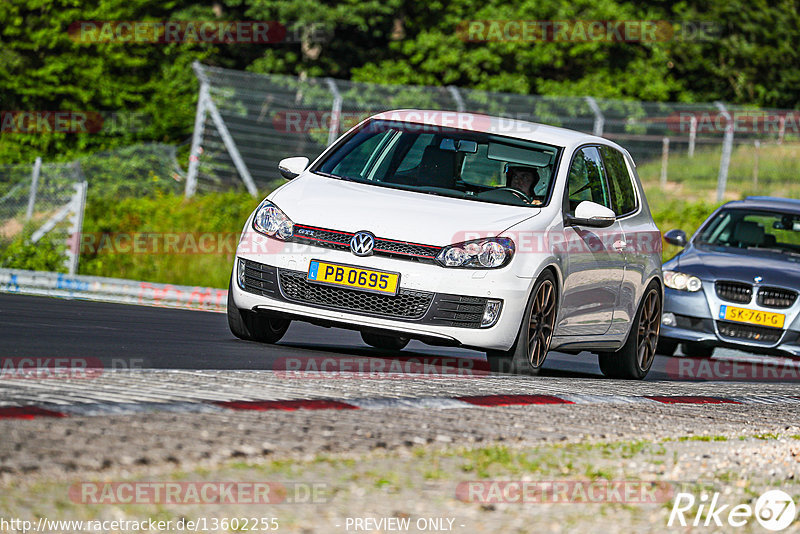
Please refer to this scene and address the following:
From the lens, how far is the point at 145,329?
10.8m

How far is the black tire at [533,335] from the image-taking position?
8961 mm

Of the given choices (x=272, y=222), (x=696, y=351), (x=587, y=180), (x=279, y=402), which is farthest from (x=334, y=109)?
(x=279, y=402)

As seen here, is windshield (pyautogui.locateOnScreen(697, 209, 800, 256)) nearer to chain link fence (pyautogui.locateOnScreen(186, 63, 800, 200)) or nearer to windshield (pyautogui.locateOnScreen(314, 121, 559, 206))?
windshield (pyautogui.locateOnScreen(314, 121, 559, 206))

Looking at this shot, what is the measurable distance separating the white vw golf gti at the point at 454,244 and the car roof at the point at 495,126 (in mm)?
17

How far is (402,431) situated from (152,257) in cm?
1706

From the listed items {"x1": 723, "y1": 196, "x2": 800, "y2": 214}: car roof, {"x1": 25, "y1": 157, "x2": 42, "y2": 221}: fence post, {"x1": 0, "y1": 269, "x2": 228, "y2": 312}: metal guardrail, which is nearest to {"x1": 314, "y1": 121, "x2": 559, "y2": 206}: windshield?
{"x1": 723, "y1": 196, "x2": 800, "y2": 214}: car roof

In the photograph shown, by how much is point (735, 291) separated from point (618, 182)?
11.5ft

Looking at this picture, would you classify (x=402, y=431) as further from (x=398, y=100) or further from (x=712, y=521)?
(x=398, y=100)

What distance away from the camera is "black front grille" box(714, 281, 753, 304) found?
1385 cm

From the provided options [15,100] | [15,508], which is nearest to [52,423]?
[15,508]

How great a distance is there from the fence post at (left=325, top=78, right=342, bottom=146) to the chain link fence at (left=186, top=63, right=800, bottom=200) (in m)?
0.02

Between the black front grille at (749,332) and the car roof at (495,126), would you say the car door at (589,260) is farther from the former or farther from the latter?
the black front grille at (749,332)

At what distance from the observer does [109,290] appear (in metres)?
17.0

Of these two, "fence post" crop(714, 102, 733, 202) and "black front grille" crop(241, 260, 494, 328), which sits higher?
"fence post" crop(714, 102, 733, 202)
